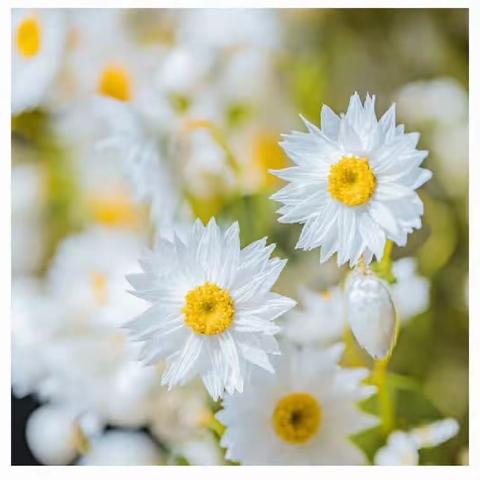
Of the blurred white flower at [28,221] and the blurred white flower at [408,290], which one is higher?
the blurred white flower at [28,221]

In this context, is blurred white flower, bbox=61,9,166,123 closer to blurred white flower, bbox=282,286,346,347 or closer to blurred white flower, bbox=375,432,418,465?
blurred white flower, bbox=282,286,346,347

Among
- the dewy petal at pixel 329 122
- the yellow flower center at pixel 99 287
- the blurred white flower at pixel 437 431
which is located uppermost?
the dewy petal at pixel 329 122

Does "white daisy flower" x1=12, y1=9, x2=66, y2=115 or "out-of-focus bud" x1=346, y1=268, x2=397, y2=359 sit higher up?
"white daisy flower" x1=12, y1=9, x2=66, y2=115

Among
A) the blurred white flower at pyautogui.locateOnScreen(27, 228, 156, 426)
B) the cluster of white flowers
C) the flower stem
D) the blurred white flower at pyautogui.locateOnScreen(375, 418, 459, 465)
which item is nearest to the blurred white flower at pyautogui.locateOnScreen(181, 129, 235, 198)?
the cluster of white flowers

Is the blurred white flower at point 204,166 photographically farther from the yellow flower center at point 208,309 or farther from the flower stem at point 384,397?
the flower stem at point 384,397

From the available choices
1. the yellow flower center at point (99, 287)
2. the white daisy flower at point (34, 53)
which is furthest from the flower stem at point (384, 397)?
the white daisy flower at point (34, 53)

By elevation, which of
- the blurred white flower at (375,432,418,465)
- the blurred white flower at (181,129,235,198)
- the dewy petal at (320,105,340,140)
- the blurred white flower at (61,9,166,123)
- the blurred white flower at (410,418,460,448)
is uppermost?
the blurred white flower at (61,9,166,123)
